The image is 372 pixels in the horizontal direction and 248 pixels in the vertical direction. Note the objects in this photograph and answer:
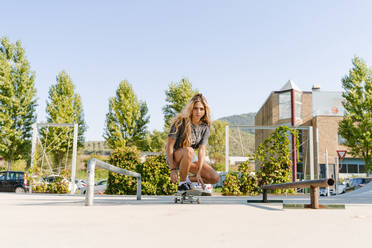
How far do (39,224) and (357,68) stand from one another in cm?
2624

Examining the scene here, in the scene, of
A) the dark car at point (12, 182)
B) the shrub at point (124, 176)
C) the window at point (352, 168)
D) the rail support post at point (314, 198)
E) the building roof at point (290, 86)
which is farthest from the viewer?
the window at point (352, 168)

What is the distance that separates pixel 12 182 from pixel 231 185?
12.6m

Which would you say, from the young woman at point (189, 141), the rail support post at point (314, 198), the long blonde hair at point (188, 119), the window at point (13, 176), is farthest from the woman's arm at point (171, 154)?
the window at point (13, 176)

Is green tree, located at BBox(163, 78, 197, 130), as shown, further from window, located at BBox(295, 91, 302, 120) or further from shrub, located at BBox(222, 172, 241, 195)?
window, located at BBox(295, 91, 302, 120)

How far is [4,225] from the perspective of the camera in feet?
6.23

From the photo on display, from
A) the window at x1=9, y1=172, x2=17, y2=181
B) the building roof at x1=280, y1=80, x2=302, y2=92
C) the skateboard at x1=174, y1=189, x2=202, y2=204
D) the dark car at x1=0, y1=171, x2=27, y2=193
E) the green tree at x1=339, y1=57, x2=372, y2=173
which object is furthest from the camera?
the building roof at x1=280, y1=80, x2=302, y2=92

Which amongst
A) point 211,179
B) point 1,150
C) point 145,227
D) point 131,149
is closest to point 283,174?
point 131,149

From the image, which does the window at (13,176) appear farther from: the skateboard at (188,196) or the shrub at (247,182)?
the skateboard at (188,196)

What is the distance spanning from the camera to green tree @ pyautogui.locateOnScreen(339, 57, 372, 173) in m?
23.7

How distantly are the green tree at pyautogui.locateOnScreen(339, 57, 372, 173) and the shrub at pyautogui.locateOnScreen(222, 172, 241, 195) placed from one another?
1617 cm

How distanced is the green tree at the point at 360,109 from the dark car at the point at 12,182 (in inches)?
866

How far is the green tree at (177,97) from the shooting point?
24.5 m

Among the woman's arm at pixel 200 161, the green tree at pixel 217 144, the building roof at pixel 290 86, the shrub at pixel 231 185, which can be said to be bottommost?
the shrub at pixel 231 185

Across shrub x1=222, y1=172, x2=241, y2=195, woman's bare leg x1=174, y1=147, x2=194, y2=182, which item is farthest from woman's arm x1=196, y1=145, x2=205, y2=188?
shrub x1=222, y1=172, x2=241, y2=195
